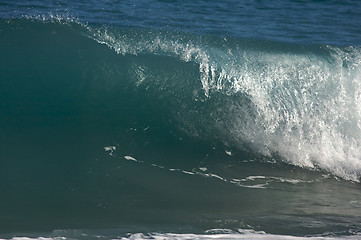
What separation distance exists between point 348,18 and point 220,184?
7.64 m

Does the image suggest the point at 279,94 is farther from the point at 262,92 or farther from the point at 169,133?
the point at 169,133

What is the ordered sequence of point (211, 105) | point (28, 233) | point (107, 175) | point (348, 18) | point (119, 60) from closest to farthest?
point (28, 233)
point (107, 175)
point (211, 105)
point (119, 60)
point (348, 18)

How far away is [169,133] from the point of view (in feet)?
23.4

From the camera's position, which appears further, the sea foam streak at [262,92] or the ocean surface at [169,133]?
the sea foam streak at [262,92]

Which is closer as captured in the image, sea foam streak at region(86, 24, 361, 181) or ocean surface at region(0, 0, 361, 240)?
ocean surface at region(0, 0, 361, 240)

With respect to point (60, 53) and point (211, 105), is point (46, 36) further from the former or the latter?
point (211, 105)

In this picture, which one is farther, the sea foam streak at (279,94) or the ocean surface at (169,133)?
the sea foam streak at (279,94)

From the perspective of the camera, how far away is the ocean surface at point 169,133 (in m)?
5.05

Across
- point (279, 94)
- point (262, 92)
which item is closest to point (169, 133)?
point (262, 92)

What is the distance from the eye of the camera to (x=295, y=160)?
689cm

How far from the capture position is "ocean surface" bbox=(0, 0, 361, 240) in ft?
16.6

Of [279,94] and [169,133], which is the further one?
[279,94]

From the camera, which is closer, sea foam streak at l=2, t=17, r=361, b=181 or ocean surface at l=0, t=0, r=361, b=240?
ocean surface at l=0, t=0, r=361, b=240

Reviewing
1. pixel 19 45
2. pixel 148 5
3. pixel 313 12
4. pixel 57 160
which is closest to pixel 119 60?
pixel 19 45
